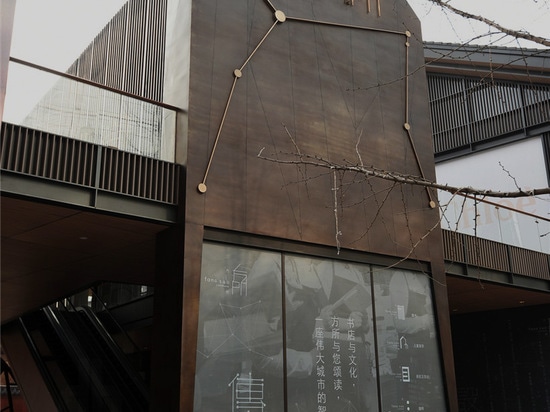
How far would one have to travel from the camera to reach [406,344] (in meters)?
9.81

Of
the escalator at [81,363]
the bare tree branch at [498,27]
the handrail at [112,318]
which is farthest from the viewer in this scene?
the handrail at [112,318]

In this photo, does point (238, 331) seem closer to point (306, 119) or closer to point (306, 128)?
point (306, 128)

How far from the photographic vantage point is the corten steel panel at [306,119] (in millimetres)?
8570

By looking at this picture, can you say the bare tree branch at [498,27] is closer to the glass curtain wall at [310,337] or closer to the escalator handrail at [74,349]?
the glass curtain wall at [310,337]

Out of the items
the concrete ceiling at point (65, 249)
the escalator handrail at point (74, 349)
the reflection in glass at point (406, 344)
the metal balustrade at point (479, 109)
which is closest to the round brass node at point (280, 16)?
the concrete ceiling at point (65, 249)

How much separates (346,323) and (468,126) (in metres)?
11.7

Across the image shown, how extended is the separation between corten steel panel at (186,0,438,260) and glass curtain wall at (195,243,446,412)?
543mm

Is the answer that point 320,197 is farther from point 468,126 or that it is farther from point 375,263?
point 468,126

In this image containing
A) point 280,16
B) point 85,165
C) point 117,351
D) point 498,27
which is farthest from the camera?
point 117,351

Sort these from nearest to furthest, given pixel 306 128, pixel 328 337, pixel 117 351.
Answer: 1. pixel 328 337
2. pixel 306 128
3. pixel 117 351

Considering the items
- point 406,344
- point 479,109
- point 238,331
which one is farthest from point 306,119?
point 479,109

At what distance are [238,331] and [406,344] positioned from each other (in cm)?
320

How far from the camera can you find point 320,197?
9.43m

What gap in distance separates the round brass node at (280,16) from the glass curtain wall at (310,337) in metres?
3.81
